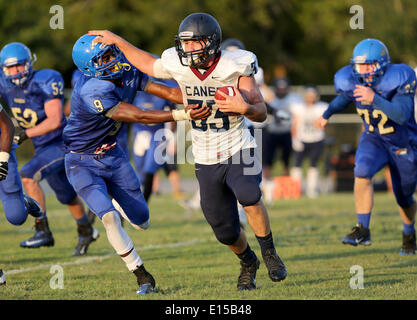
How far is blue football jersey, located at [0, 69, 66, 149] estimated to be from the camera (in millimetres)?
6816

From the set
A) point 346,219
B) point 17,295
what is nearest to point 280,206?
point 346,219

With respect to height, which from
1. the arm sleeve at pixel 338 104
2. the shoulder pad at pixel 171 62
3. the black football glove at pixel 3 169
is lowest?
the black football glove at pixel 3 169

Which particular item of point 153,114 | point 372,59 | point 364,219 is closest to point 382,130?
point 372,59

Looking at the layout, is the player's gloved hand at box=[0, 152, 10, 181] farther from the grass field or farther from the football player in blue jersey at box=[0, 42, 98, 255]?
the football player in blue jersey at box=[0, 42, 98, 255]

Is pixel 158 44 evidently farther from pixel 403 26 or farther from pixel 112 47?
pixel 112 47

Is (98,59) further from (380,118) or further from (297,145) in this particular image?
(297,145)

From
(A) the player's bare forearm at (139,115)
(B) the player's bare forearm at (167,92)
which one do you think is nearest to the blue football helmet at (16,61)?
(B) the player's bare forearm at (167,92)

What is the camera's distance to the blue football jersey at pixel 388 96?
20.6ft

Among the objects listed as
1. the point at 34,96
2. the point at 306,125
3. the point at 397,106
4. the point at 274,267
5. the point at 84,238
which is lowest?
the point at 84,238

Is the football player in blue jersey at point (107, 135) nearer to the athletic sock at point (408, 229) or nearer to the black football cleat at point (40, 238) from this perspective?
the black football cleat at point (40, 238)

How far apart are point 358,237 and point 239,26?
17783 millimetres

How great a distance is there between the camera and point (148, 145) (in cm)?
890

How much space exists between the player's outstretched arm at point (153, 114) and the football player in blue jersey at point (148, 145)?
144 inches

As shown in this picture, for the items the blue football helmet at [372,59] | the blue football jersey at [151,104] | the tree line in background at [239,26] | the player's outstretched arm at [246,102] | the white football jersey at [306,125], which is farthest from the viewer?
the tree line in background at [239,26]
